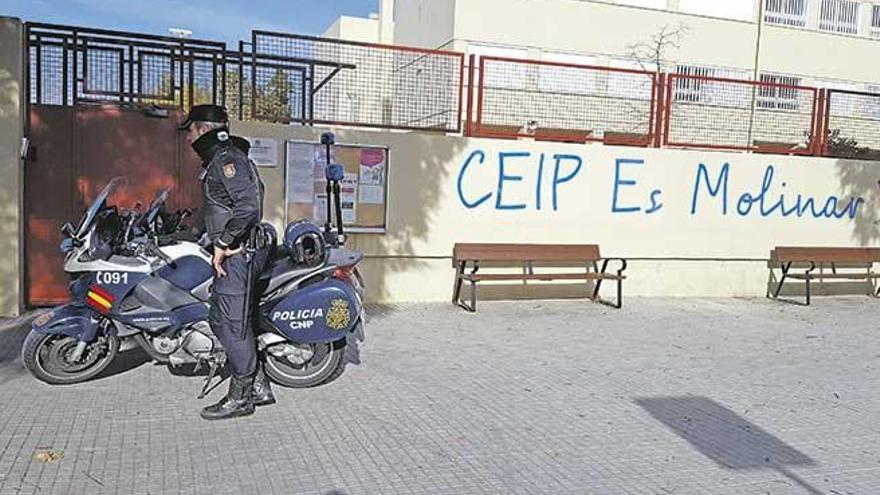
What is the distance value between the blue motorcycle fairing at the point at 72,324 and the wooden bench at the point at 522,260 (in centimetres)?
459

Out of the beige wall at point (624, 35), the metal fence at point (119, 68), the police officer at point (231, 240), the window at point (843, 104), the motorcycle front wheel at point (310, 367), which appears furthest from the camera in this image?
the beige wall at point (624, 35)

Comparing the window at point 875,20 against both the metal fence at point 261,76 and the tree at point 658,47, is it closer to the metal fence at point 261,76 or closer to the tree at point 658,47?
the tree at point 658,47

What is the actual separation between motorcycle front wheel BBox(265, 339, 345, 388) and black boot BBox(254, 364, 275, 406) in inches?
9.6

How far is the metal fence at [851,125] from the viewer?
11726mm

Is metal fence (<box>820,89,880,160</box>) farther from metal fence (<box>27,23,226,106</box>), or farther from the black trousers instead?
the black trousers

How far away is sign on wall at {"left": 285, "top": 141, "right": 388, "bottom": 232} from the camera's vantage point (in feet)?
29.7

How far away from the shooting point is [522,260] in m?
9.75

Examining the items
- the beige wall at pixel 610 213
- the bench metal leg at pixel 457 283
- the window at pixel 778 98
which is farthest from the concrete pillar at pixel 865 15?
the bench metal leg at pixel 457 283

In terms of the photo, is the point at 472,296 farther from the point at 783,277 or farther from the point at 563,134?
the point at 783,277

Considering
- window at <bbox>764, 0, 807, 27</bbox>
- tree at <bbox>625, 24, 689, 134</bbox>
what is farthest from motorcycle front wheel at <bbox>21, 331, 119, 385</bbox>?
window at <bbox>764, 0, 807, 27</bbox>

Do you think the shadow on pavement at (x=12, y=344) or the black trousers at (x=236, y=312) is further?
the shadow on pavement at (x=12, y=344)

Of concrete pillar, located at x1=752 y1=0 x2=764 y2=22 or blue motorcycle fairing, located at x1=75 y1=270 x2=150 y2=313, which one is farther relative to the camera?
concrete pillar, located at x1=752 y1=0 x2=764 y2=22

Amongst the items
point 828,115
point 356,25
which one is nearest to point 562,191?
point 828,115

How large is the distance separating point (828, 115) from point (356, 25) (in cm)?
2977
